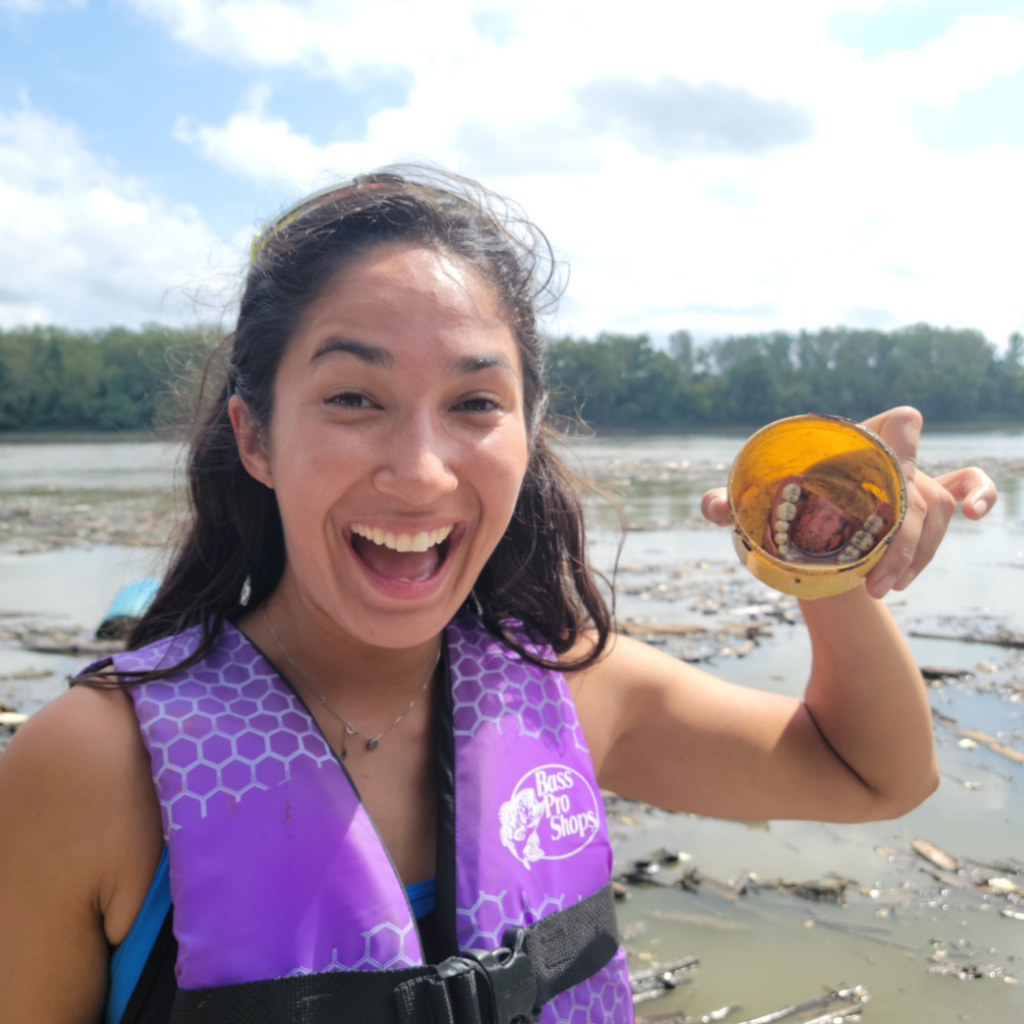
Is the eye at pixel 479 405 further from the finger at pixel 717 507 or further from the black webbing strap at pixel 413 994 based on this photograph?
the black webbing strap at pixel 413 994

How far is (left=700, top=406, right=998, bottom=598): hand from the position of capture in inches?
66.9

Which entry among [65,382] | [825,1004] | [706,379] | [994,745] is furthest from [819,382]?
[825,1004]

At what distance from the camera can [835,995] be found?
2717 millimetres

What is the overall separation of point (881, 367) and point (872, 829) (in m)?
72.8

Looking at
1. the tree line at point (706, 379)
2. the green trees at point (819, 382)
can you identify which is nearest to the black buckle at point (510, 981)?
the tree line at point (706, 379)

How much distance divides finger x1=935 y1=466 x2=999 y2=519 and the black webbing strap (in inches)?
47.5

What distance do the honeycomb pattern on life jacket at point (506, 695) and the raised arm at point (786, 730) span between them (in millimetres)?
111

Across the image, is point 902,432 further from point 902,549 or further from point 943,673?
point 943,673

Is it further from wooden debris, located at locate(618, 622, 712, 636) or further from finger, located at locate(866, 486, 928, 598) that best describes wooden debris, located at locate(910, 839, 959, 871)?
wooden debris, located at locate(618, 622, 712, 636)

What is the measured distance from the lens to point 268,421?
1854 mm

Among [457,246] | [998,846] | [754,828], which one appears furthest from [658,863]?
[457,246]

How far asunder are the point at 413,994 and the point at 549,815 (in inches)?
18.5

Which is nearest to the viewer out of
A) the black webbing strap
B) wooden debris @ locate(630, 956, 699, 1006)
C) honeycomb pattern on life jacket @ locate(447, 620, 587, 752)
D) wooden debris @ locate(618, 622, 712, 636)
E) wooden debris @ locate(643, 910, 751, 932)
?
the black webbing strap

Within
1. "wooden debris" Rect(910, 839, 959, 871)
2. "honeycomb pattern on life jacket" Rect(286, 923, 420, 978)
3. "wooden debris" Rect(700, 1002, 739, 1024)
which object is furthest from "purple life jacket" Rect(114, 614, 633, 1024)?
"wooden debris" Rect(910, 839, 959, 871)
